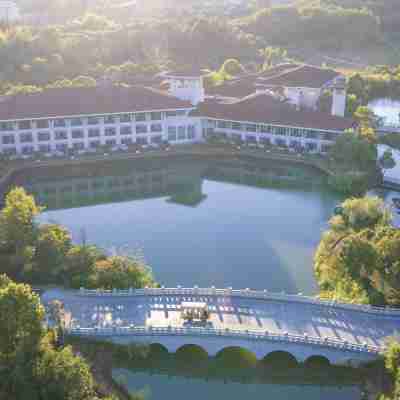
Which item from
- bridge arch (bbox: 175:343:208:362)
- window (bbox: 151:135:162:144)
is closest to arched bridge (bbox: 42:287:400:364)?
bridge arch (bbox: 175:343:208:362)

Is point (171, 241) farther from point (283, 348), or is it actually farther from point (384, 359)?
point (384, 359)

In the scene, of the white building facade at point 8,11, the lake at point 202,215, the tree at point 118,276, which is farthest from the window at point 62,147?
the white building facade at point 8,11

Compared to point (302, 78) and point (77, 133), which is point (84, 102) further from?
point (302, 78)

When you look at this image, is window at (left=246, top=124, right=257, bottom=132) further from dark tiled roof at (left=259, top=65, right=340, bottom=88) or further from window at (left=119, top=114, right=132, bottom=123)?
dark tiled roof at (left=259, top=65, right=340, bottom=88)

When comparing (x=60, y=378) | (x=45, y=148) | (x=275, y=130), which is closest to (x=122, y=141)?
(x=45, y=148)

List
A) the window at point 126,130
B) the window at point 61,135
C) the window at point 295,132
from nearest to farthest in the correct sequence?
the window at point 295,132 < the window at point 61,135 < the window at point 126,130

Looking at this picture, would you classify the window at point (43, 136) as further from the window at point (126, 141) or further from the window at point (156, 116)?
the window at point (156, 116)
